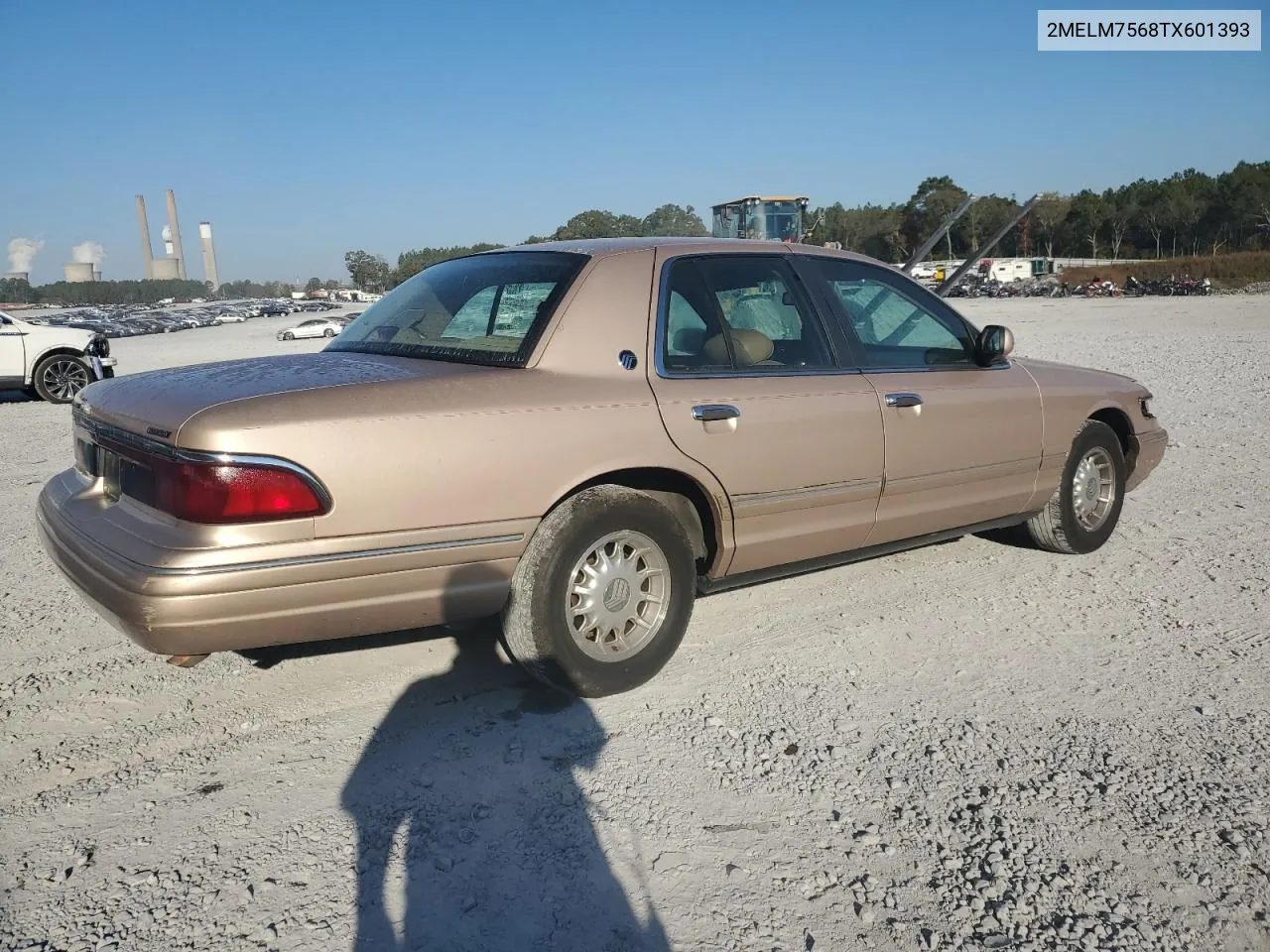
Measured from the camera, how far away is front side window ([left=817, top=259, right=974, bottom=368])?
408 cm

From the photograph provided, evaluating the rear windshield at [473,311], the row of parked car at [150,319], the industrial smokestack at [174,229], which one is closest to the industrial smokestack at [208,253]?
the industrial smokestack at [174,229]

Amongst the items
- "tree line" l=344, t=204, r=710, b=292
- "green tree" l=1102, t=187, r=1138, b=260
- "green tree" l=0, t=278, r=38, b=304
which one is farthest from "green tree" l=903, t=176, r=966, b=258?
"green tree" l=0, t=278, r=38, b=304

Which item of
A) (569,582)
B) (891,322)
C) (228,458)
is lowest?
(569,582)

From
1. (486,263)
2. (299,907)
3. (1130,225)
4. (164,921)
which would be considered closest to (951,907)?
(299,907)

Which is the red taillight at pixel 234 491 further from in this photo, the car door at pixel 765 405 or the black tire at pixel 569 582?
the car door at pixel 765 405

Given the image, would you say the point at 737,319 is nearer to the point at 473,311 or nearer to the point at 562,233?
the point at 473,311

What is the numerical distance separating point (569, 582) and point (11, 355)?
13.0 meters

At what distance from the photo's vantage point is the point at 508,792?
275cm

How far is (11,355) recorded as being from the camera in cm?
1294

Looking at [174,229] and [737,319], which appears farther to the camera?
[174,229]

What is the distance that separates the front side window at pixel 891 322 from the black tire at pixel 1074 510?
92 centimetres

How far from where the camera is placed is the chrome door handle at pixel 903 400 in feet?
12.9

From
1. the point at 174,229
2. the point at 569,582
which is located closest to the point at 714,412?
the point at 569,582

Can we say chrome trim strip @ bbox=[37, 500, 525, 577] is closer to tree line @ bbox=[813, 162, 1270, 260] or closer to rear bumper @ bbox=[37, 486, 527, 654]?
rear bumper @ bbox=[37, 486, 527, 654]
